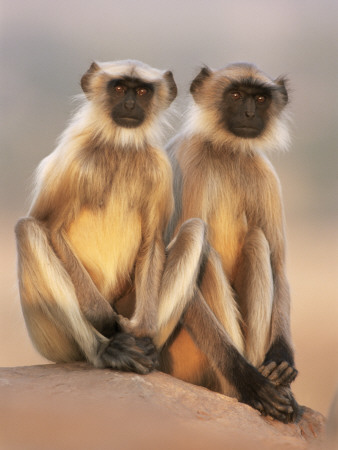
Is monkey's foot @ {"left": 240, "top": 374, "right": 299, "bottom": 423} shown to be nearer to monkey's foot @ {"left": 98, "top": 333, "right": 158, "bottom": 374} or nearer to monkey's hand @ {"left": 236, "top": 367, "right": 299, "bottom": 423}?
monkey's hand @ {"left": 236, "top": 367, "right": 299, "bottom": 423}

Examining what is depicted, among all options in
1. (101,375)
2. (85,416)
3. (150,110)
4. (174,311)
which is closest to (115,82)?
(150,110)

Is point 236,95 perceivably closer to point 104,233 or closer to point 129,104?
point 129,104

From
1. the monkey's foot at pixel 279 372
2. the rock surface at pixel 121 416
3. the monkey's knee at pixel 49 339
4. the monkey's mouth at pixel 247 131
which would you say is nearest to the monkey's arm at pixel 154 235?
the monkey's knee at pixel 49 339

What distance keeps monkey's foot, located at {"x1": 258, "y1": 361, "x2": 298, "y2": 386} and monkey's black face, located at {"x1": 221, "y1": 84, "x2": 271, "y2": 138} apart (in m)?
1.57

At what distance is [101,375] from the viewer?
4453 mm

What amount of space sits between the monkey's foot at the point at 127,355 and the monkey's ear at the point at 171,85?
173 cm

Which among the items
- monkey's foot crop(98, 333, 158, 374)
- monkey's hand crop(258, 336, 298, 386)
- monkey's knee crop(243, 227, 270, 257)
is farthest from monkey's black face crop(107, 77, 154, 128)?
monkey's hand crop(258, 336, 298, 386)

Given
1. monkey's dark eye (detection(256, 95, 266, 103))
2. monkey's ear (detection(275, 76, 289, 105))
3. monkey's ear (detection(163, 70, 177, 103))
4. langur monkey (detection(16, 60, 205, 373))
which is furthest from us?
→ monkey's ear (detection(275, 76, 289, 105))

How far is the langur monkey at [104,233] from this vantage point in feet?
15.3

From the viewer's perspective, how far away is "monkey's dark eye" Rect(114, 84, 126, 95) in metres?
5.12

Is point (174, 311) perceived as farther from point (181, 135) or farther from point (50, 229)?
point (181, 135)

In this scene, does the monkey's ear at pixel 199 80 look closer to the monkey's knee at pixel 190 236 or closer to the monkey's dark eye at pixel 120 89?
the monkey's dark eye at pixel 120 89

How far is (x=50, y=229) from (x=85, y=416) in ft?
4.26

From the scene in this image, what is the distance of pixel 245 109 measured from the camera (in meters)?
5.65
